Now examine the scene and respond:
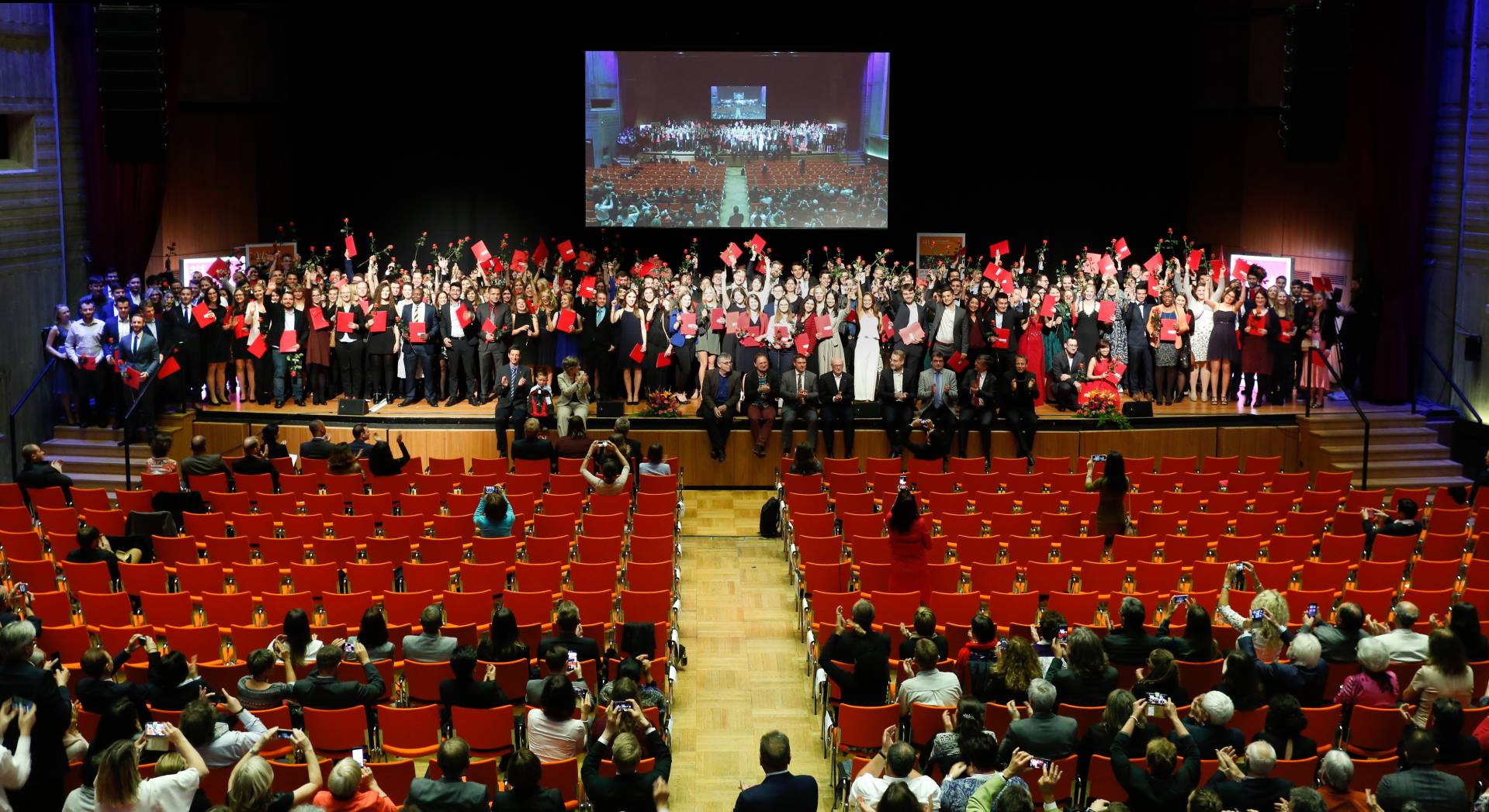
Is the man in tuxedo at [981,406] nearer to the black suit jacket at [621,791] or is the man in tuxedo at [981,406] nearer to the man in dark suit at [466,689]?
the man in dark suit at [466,689]

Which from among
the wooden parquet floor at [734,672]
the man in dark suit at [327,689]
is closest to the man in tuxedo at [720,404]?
the wooden parquet floor at [734,672]

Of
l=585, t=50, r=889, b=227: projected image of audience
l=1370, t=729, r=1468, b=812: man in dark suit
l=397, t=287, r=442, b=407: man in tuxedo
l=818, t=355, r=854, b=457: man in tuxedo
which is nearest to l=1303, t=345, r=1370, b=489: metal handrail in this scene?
l=818, t=355, r=854, b=457: man in tuxedo

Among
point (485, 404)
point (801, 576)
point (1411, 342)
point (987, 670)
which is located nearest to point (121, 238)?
point (485, 404)

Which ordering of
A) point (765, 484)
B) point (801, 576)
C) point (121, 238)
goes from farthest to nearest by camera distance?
point (121, 238)
point (765, 484)
point (801, 576)

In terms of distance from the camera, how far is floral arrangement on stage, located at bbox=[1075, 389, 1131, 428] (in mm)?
16094

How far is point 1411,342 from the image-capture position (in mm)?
17203

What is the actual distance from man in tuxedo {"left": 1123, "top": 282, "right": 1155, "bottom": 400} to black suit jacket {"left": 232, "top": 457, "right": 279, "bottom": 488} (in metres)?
10.1

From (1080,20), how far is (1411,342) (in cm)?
828

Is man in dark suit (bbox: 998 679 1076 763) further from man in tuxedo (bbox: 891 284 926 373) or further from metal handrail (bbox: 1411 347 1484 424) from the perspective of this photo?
metal handrail (bbox: 1411 347 1484 424)

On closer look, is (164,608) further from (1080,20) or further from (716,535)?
(1080,20)

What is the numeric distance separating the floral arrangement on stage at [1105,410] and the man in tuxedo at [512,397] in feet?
21.2

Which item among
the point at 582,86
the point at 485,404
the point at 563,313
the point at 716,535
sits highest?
the point at 582,86

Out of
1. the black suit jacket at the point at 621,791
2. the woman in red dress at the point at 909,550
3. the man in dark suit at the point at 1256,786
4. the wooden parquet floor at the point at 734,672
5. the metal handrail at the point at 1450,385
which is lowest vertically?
the wooden parquet floor at the point at 734,672

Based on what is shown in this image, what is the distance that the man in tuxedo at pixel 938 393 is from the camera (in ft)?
50.6
